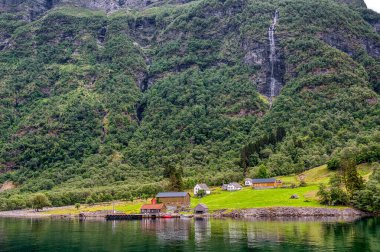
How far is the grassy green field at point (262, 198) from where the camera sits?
419 feet

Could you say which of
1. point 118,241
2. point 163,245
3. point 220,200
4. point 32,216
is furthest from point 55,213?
point 163,245

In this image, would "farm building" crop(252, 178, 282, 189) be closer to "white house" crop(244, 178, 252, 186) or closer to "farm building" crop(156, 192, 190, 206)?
"white house" crop(244, 178, 252, 186)

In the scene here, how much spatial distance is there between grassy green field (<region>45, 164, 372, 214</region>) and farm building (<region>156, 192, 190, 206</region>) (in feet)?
10.9

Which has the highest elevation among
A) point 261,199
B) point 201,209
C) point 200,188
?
point 200,188

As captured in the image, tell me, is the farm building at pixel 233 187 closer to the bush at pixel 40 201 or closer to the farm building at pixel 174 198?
the farm building at pixel 174 198

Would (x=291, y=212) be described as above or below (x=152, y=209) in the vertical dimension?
below

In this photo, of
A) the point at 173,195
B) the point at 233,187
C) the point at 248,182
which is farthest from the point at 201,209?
the point at 248,182

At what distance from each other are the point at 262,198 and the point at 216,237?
55.8m

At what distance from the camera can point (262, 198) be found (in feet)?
443

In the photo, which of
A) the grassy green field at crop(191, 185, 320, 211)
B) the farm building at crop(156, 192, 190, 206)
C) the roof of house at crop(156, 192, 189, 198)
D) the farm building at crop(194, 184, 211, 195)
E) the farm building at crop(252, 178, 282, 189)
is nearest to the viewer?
the grassy green field at crop(191, 185, 320, 211)

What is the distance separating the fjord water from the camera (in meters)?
71.4

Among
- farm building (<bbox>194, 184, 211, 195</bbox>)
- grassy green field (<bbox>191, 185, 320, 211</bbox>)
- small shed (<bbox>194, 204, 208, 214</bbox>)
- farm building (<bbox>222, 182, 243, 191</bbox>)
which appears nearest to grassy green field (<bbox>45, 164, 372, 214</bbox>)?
grassy green field (<bbox>191, 185, 320, 211</bbox>)

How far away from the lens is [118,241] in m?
81.7

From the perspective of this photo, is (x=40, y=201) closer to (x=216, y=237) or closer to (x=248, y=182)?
(x=248, y=182)
